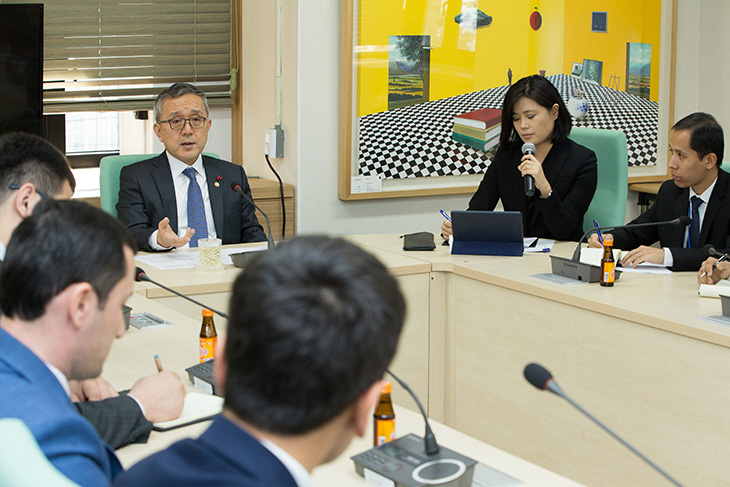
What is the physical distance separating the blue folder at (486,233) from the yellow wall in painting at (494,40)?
1.24 m

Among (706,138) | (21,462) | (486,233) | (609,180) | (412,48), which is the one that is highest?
(412,48)

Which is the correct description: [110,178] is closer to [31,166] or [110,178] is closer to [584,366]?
[31,166]

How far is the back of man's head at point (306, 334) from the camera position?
27.8 inches

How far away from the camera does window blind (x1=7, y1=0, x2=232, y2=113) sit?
3.88 m

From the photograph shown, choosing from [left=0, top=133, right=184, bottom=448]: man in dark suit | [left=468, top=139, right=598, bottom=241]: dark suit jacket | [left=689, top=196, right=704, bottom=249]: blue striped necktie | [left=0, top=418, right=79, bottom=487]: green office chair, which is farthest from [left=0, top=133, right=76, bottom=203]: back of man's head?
[left=689, top=196, right=704, bottom=249]: blue striped necktie

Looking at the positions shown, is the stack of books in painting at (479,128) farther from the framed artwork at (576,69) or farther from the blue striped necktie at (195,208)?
the blue striped necktie at (195,208)

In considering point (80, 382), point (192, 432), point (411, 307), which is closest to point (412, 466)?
point (192, 432)

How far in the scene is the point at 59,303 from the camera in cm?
107

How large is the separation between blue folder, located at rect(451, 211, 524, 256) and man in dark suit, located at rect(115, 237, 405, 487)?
2205 millimetres

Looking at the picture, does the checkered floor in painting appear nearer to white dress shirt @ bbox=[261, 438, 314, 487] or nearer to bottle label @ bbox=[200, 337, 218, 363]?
bottle label @ bbox=[200, 337, 218, 363]

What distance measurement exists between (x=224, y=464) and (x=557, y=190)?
9.27 ft

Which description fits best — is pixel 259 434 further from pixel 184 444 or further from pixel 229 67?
pixel 229 67

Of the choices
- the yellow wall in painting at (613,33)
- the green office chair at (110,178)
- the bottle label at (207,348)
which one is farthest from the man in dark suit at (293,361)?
the yellow wall in painting at (613,33)

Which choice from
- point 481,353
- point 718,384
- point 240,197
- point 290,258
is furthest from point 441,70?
point 290,258
